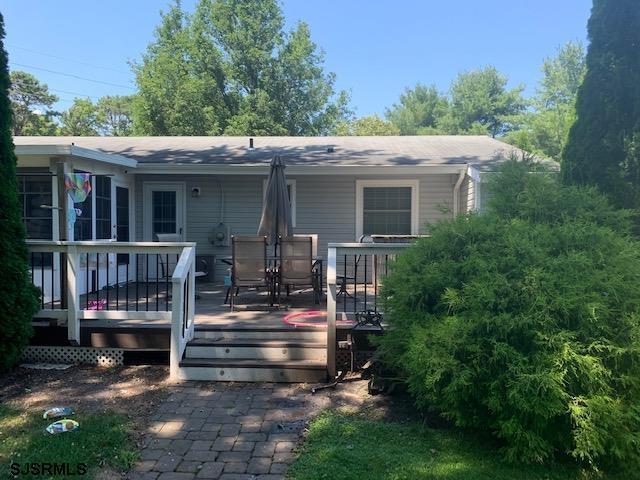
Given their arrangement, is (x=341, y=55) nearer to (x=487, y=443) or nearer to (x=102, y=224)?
(x=102, y=224)

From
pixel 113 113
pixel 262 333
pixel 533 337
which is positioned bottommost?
pixel 262 333

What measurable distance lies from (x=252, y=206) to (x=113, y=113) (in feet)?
124

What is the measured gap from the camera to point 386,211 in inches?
372

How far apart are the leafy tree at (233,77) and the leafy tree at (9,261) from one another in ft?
69.2

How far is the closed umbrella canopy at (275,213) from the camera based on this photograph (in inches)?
269

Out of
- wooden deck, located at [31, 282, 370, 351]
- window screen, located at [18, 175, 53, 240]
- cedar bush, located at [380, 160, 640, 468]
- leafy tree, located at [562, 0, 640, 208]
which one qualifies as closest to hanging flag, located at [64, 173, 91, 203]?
window screen, located at [18, 175, 53, 240]

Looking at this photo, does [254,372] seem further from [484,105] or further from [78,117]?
[78,117]

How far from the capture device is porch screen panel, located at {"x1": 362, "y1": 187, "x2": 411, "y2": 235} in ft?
31.0

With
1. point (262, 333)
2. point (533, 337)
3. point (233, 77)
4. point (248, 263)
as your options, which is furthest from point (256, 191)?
point (233, 77)

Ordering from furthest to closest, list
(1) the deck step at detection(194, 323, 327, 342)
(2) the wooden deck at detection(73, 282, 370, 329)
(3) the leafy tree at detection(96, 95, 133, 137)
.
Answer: (3) the leafy tree at detection(96, 95, 133, 137)
(2) the wooden deck at detection(73, 282, 370, 329)
(1) the deck step at detection(194, 323, 327, 342)

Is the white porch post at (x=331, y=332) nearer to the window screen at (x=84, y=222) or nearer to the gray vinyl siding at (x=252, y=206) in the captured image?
the window screen at (x=84, y=222)

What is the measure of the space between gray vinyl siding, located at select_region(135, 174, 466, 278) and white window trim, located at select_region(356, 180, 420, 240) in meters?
0.08

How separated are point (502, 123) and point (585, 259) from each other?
34.1 m

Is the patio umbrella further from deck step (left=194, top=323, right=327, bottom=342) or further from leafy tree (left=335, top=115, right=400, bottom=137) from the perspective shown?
leafy tree (left=335, top=115, right=400, bottom=137)
